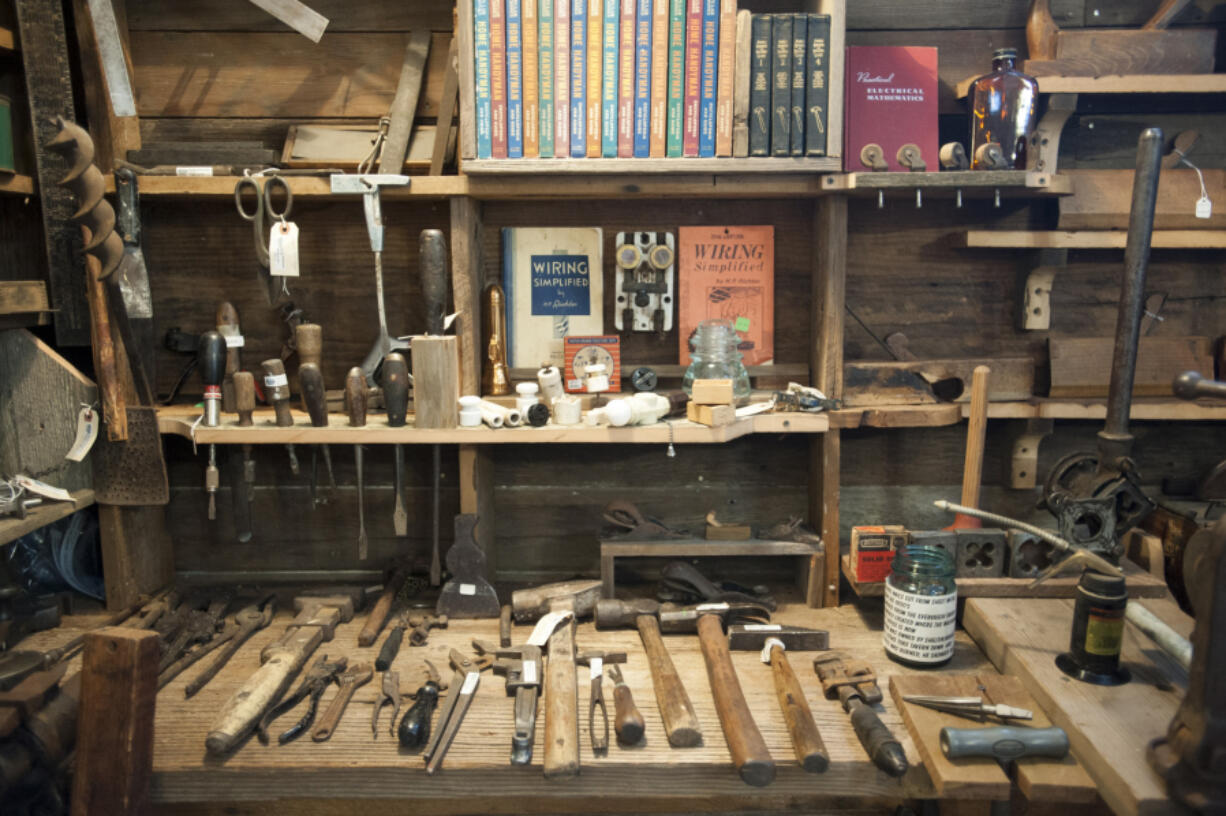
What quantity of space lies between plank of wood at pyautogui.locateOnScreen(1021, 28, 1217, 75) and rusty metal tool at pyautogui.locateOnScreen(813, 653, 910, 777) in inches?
57.9

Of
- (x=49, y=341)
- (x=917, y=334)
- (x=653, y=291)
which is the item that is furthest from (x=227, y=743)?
(x=917, y=334)

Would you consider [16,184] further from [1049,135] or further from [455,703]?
[1049,135]

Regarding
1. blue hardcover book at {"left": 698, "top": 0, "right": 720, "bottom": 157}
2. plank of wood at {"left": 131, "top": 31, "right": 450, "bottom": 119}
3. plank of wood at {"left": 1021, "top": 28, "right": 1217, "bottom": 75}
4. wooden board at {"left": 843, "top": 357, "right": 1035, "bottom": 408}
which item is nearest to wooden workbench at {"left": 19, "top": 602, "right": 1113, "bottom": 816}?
wooden board at {"left": 843, "top": 357, "right": 1035, "bottom": 408}

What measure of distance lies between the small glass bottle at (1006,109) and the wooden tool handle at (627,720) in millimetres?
1408

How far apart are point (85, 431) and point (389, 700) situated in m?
1.00

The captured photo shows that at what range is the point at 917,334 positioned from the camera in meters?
2.24

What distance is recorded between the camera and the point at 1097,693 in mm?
1517

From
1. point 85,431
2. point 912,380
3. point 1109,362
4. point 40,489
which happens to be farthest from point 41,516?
point 1109,362

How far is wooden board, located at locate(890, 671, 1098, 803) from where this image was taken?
135 centimetres

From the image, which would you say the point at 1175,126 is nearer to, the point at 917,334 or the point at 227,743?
the point at 917,334

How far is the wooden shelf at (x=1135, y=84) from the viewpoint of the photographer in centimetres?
192

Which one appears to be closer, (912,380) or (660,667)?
(660,667)

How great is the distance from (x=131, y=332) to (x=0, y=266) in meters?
0.37

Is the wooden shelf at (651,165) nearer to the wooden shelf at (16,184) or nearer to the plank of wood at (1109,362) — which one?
the plank of wood at (1109,362)
